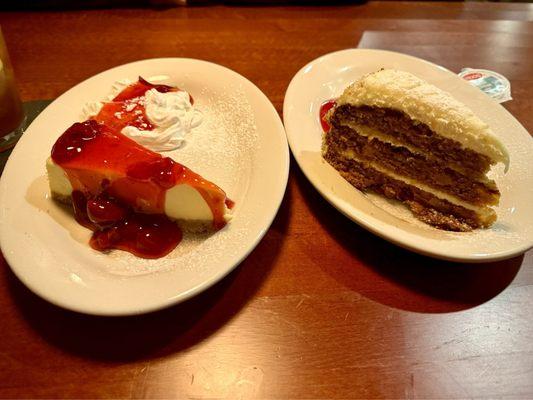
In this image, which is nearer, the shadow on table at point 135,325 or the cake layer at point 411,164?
the shadow on table at point 135,325

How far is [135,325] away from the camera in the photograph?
1004mm

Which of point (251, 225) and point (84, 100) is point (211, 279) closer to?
point (251, 225)

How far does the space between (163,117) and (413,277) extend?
3.21 ft

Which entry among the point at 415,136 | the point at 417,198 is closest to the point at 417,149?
the point at 415,136

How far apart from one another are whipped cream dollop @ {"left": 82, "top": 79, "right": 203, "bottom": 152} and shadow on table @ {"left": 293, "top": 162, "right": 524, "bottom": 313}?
2.18 feet

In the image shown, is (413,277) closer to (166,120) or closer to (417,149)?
(417,149)

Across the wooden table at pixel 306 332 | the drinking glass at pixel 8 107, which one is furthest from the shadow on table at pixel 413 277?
the drinking glass at pixel 8 107

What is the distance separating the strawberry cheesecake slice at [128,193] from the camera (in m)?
1.14

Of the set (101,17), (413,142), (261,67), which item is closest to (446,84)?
(413,142)

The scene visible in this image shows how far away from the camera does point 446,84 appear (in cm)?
169

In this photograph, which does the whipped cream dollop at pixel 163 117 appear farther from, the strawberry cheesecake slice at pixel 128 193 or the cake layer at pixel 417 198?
the cake layer at pixel 417 198

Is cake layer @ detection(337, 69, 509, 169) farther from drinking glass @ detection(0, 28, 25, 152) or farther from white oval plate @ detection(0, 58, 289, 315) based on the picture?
drinking glass @ detection(0, 28, 25, 152)

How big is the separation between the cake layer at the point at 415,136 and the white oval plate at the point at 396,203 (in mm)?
143

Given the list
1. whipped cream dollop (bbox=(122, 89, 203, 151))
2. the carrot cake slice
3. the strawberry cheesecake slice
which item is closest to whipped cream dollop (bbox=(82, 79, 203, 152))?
whipped cream dollop (bbox=(122, 89, 203, 151))
